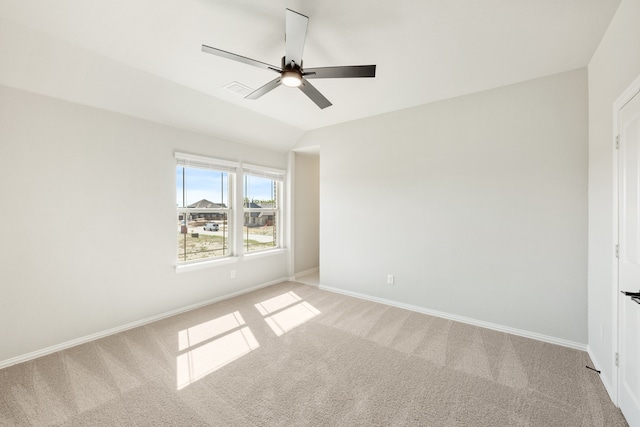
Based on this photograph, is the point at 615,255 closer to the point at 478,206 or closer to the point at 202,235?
the point at 478,206

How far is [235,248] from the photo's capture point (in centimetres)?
421

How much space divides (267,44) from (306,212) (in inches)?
138

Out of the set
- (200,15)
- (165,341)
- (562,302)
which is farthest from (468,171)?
(165,341)

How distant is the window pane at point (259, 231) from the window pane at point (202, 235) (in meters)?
0.40

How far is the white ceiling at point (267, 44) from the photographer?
5.95 feet

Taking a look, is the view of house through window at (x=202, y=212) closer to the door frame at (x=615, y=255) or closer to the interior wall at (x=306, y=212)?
the interior wall at (x=306, y=212)

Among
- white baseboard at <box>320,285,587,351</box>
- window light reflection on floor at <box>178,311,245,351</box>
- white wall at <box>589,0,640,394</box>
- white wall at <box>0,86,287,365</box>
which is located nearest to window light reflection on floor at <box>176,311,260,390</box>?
window light reflection on floor at <box>178,311,245,351</box>

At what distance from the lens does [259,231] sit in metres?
4.77

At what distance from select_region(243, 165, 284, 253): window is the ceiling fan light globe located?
7.86ft

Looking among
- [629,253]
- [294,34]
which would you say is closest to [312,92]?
[294,34]

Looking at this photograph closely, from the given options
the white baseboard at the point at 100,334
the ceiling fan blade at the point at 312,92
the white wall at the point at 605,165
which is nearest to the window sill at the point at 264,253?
the white baseboard at the point at 100,334

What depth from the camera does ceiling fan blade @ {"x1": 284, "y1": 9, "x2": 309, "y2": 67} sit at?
1608mm

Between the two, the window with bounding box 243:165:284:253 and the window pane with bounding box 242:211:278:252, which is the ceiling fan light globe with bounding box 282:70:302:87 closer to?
the window with bounding box 243:165:284:253

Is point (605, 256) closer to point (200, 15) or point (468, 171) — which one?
point (468, 171)
